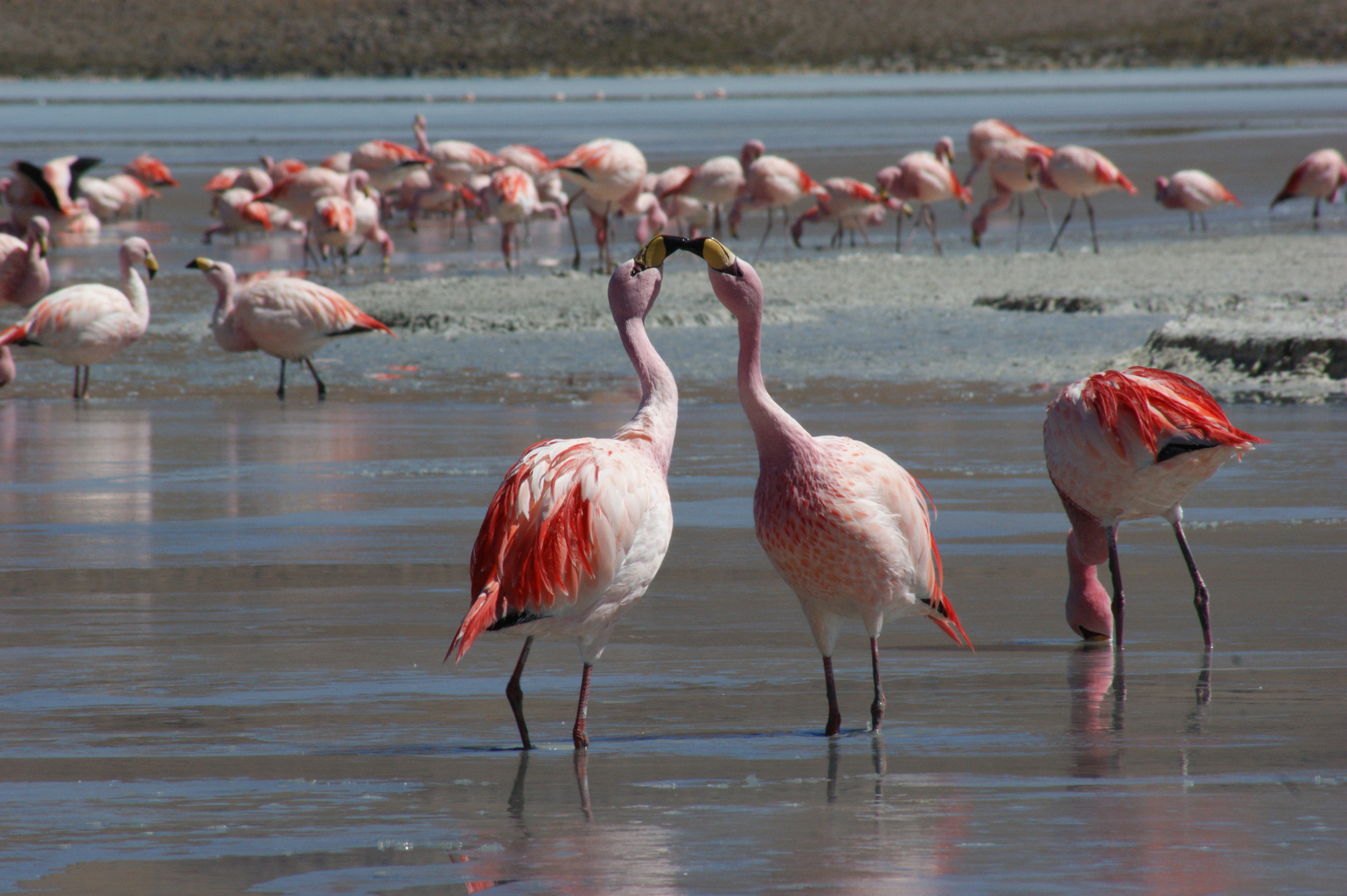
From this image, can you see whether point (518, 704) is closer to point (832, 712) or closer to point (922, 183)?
point (832, 712)

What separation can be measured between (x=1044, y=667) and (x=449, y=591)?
7.11ft

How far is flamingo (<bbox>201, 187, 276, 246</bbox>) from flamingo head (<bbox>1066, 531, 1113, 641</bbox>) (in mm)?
19010

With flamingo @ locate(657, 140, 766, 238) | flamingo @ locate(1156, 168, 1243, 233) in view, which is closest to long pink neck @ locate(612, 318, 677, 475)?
flamingo @ locate(657, 140, 766, 238)

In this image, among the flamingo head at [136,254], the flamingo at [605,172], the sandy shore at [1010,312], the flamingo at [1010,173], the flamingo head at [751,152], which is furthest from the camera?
the flamingo head at [751,152]

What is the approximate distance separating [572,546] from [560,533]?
0.04 m

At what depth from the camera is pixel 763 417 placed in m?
A: 4.67

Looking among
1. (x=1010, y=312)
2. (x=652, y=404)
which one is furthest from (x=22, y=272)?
(x=652, y=404)

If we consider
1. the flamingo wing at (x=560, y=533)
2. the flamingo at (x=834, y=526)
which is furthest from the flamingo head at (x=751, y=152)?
the flamingo wing at (x=560, y=533)

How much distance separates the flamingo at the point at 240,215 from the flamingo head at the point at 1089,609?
62.4 feet

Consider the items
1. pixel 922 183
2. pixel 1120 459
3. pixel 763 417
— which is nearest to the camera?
pixel 763 417

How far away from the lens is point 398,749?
4.30 metres

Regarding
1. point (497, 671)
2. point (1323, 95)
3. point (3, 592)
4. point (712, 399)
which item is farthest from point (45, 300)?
Result: point (1323, 95)

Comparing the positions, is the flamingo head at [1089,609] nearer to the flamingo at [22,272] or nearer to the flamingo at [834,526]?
the flamingo at [834,526]

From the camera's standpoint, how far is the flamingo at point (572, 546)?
4.23 m
